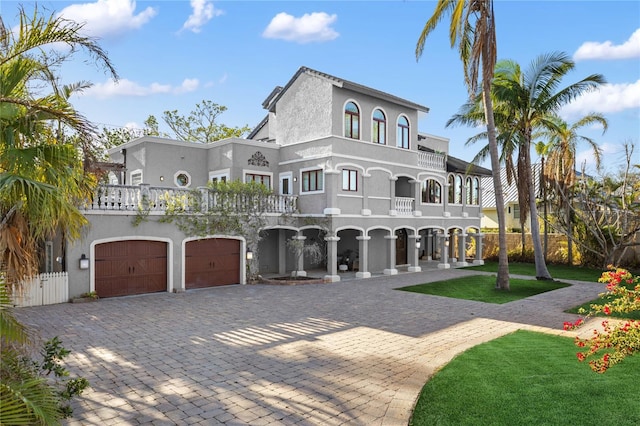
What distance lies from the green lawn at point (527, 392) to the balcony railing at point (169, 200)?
39.4ft

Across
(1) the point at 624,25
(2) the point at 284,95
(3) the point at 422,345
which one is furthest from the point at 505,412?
(2) the point at 284,95

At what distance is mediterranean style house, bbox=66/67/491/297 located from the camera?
611 inches

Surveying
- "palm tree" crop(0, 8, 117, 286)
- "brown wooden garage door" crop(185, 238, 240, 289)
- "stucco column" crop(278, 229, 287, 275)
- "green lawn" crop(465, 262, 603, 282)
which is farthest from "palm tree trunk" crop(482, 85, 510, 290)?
"palm tree" crop(0, 8, 117, 286)

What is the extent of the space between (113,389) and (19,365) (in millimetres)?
2055

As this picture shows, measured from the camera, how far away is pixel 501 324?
11.2 meters

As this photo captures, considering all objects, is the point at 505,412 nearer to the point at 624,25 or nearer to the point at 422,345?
the point at 422,345

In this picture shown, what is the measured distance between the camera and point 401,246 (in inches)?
1051

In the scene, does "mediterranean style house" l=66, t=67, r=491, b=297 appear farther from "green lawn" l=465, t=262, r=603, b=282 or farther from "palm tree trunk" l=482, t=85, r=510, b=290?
"palm tree trunk" l=482, t=85, r=510, b=290

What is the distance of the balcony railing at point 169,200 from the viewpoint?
48.6ft

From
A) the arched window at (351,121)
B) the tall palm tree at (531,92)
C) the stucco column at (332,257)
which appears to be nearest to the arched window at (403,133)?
the arched window at (351,121)

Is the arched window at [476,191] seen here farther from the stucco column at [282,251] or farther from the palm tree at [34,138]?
the palm tree at [34,138]

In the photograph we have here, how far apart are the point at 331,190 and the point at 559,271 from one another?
14.3m

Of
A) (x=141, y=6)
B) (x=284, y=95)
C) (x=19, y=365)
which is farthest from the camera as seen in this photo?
(x=284, y=95)

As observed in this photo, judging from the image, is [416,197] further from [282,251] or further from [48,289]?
[48,289]
